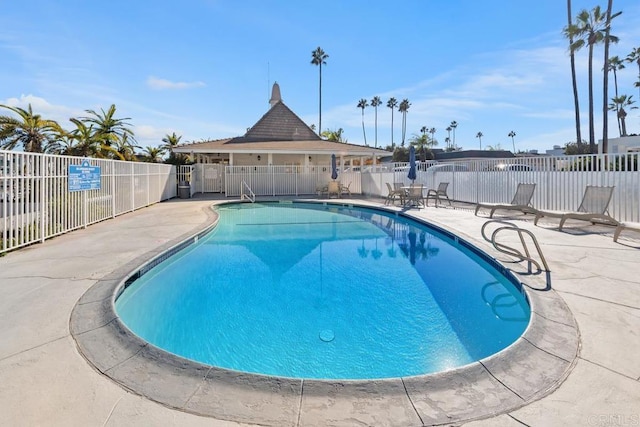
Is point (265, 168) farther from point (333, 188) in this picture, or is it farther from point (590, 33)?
point (590, 33)

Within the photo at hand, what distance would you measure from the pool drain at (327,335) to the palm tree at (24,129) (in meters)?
18.5

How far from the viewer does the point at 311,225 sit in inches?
438

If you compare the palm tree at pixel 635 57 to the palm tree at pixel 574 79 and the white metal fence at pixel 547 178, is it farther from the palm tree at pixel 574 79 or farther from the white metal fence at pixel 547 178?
the white metal fence at pixel 547 178

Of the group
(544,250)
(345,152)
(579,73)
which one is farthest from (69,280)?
(579,73)

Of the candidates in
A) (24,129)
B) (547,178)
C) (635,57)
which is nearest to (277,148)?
(24,129)

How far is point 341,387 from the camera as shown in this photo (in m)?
2.34

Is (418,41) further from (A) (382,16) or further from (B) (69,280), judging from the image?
(B) (69,280)

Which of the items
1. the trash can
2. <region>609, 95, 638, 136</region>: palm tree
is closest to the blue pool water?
the trash can

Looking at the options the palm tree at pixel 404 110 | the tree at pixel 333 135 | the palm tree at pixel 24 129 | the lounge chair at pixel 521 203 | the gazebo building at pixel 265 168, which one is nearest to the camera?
the lounge chair at pixel 521 203

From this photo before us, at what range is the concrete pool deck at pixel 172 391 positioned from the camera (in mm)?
2004

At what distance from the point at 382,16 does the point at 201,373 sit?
13.9m

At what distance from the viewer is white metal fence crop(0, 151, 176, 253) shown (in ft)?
19.9

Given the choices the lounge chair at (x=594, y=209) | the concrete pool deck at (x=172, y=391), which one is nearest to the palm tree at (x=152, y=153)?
the concrete pool deck at (x=172, y=391)

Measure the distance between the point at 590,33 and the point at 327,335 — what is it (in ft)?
92.5
